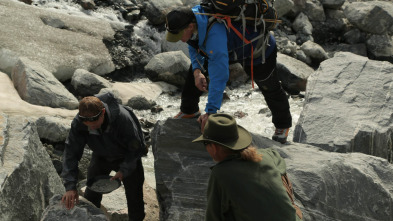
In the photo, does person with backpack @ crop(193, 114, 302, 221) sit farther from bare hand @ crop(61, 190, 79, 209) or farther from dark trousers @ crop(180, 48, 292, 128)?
dark trousers @ crop(180, 48, 292, 128)

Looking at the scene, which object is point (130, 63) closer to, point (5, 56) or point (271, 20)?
point (5, 56)

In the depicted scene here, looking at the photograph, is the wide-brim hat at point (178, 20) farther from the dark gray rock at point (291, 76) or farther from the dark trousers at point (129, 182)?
the dark gray rock at point (291, 76)

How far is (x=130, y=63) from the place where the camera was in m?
13.0

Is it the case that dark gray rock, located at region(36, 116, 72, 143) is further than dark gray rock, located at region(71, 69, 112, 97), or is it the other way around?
dark gray rock, located at region(71, 69, 112, 97)

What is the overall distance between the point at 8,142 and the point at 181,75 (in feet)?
23.1

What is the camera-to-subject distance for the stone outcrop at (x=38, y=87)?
960 centimetres

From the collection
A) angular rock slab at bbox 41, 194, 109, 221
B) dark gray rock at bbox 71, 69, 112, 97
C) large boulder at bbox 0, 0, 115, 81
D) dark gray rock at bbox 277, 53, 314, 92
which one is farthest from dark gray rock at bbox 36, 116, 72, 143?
dark gray rock at bbox 277, 53, 314, 92

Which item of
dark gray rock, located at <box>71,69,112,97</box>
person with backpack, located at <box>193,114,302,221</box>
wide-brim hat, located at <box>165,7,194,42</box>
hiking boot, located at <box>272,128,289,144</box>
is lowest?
dark gray rock, located at <box>71,69,112,97</box>

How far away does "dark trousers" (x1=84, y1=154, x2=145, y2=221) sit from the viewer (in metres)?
5.46

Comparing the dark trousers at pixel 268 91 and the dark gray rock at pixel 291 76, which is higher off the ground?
the dark trousers at pixel 268 91

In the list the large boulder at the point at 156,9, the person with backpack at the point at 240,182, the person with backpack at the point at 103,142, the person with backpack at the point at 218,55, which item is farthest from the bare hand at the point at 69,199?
the large boulder at the point at 156,9

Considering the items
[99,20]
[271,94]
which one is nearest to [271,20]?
[271,94]

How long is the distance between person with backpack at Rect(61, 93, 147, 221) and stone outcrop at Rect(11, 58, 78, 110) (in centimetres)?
460

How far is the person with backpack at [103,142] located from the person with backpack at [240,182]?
1.60 m
